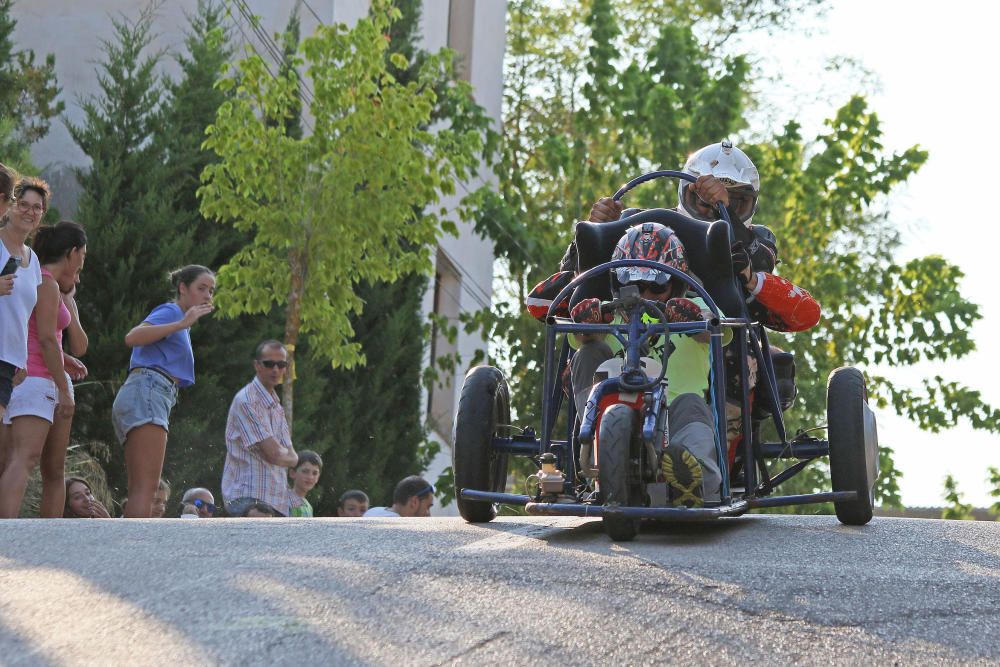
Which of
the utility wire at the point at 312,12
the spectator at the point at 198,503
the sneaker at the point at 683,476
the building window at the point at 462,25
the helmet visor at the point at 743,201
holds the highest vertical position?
the building window at the point at 462,25

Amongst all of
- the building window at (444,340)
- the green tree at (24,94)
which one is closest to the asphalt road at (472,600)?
the green tree at (24,94)

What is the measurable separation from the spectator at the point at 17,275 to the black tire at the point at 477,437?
6.80 feet

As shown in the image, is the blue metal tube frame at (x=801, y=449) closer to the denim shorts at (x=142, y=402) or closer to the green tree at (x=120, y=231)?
the denim shorts at (x=142, y=402)

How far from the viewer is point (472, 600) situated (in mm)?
4906

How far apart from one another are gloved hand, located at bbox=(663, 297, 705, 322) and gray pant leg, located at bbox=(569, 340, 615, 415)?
0.37 m

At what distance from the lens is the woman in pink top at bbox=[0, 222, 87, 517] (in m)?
8.19

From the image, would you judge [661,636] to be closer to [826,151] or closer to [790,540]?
[790,540]

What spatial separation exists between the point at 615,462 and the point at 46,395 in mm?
3333

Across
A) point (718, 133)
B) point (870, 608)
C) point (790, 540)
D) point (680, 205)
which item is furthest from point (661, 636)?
point (718, 133)

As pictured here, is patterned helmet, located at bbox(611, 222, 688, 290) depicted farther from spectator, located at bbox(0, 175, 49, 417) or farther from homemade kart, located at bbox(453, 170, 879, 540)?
spectator, located at bbox(0, 175, 49, 417)

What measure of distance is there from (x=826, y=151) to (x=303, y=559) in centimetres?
1561

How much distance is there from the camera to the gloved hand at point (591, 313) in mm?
7086

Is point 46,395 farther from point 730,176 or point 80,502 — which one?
point 730,176

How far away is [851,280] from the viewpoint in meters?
21.0
